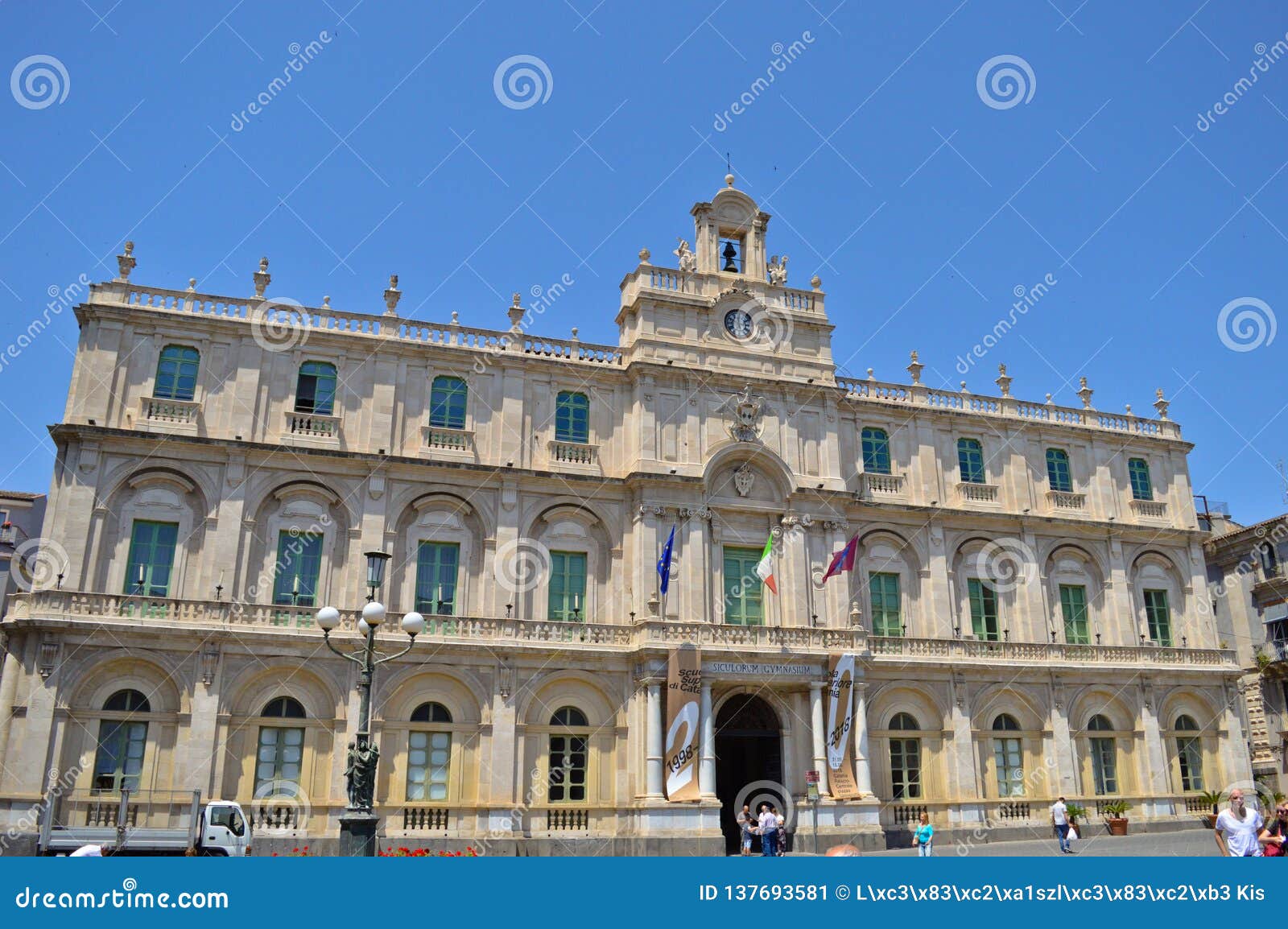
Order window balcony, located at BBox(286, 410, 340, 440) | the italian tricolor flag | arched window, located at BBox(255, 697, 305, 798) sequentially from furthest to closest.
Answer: window balcony, located at BBox(286, 410, 340, 440) → the italian tricolor flag → arched window, located at BBox(255, 697, 305, 798)

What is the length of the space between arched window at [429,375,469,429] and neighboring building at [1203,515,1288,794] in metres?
32.5

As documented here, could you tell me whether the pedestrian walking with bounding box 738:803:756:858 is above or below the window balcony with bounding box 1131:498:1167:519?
below

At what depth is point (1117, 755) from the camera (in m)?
36.0

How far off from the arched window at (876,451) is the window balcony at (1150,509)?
10751 millimetres

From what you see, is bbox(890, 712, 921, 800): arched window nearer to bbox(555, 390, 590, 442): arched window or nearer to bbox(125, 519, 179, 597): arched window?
bbox(555, 390, 590, 442): arched window

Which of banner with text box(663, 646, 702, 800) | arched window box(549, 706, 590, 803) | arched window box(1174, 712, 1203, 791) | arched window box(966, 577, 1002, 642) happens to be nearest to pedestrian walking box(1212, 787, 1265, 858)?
banner with text box(663, 646, 702, 800)

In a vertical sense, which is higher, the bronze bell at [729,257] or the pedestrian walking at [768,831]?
the bronze bell at [729,257]

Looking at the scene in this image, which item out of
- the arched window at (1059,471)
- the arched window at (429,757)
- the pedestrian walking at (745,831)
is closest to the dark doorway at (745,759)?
the pedestrian walking at (745,831)

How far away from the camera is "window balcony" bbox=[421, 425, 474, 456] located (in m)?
31.4

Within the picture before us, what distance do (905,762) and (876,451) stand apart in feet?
35.2

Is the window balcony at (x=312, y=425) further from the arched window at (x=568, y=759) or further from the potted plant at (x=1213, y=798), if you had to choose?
the potted plant at (x=1213, y=798)

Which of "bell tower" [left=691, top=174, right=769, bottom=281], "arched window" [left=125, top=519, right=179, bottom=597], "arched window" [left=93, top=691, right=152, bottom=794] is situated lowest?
"arched window" [left=93, top=691, right=152, bottom=794]

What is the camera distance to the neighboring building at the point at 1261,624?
42.5 metres
